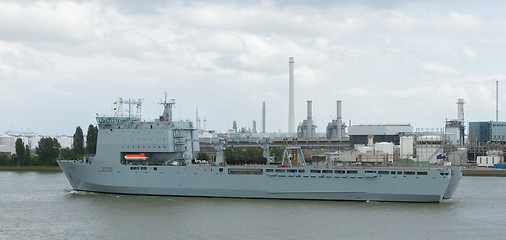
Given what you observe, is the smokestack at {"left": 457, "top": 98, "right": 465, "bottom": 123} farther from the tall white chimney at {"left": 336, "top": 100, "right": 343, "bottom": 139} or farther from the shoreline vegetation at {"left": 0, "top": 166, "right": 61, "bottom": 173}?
the shoreline vegetation at {"left": 0, "top": 166, "right": 61, "bottom": 173}

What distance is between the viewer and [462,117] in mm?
108438

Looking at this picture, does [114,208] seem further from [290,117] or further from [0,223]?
[290,117]

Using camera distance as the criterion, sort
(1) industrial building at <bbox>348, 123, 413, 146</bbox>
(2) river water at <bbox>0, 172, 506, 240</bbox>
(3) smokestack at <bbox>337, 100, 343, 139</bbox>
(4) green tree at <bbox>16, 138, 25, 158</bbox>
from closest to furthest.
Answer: (2) river water at <bbox>0, 172, 506, 240</bbox> → (4) green tree at <bbox>16, 138, 25, 158</bbox> → (1) industrial building at <bbox>348, 123, 413, 146</bbox> → (3) smokestack at <bbox>337, 100, 343, 139</bbox>

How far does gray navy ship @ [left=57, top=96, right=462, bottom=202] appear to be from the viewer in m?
34.0

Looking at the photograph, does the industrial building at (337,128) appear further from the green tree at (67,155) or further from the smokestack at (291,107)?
the green tree at (67,155)

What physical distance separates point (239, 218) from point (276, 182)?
6683 millimetres

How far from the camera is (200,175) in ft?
119

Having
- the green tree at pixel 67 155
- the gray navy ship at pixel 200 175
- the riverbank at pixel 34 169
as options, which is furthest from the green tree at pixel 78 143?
the gray navy ship at pixel 200 175

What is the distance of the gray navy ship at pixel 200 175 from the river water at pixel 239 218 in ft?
2.34

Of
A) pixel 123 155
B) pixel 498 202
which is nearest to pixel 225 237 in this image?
pixel 123 155

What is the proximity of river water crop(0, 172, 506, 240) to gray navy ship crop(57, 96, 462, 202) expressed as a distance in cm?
71

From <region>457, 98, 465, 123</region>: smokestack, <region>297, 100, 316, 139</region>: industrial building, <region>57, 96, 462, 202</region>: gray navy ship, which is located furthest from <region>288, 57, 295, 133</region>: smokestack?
<region>57, 96, 462, 202</region>: gray navy ship

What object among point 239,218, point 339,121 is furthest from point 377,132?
point 239,218

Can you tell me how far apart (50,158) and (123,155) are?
36165 millimetres
